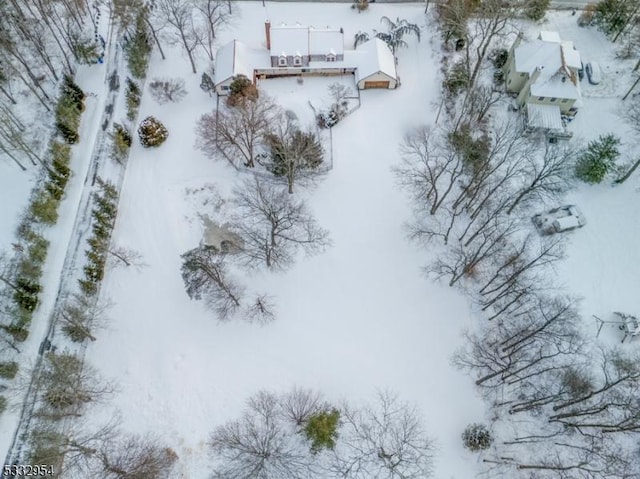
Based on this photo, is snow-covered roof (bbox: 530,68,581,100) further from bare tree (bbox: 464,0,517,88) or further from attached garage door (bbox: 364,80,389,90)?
attached garage door (bbox: 364,80,389,90)

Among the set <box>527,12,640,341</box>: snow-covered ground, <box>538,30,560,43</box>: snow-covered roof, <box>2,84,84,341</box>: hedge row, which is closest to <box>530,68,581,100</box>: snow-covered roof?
<box>527,12,640,341</box>: snow-covered ground

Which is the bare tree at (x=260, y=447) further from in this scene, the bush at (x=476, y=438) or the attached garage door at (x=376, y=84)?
the attached garage door at (x=376, y=84)

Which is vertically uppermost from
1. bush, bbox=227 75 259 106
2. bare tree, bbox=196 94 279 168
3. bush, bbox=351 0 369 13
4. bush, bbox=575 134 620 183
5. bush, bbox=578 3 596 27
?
bush, bbox=351 0 369 13

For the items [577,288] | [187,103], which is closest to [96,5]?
[187,103]

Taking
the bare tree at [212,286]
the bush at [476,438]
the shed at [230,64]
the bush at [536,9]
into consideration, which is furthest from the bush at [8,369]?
the bush at [536,9]

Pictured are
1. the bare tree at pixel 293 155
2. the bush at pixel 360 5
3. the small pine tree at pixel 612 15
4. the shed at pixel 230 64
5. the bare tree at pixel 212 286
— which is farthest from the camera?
the bush at pixel 360 5

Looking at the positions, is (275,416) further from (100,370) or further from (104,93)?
(104,93)

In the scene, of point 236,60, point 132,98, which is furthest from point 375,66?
point 132,98
